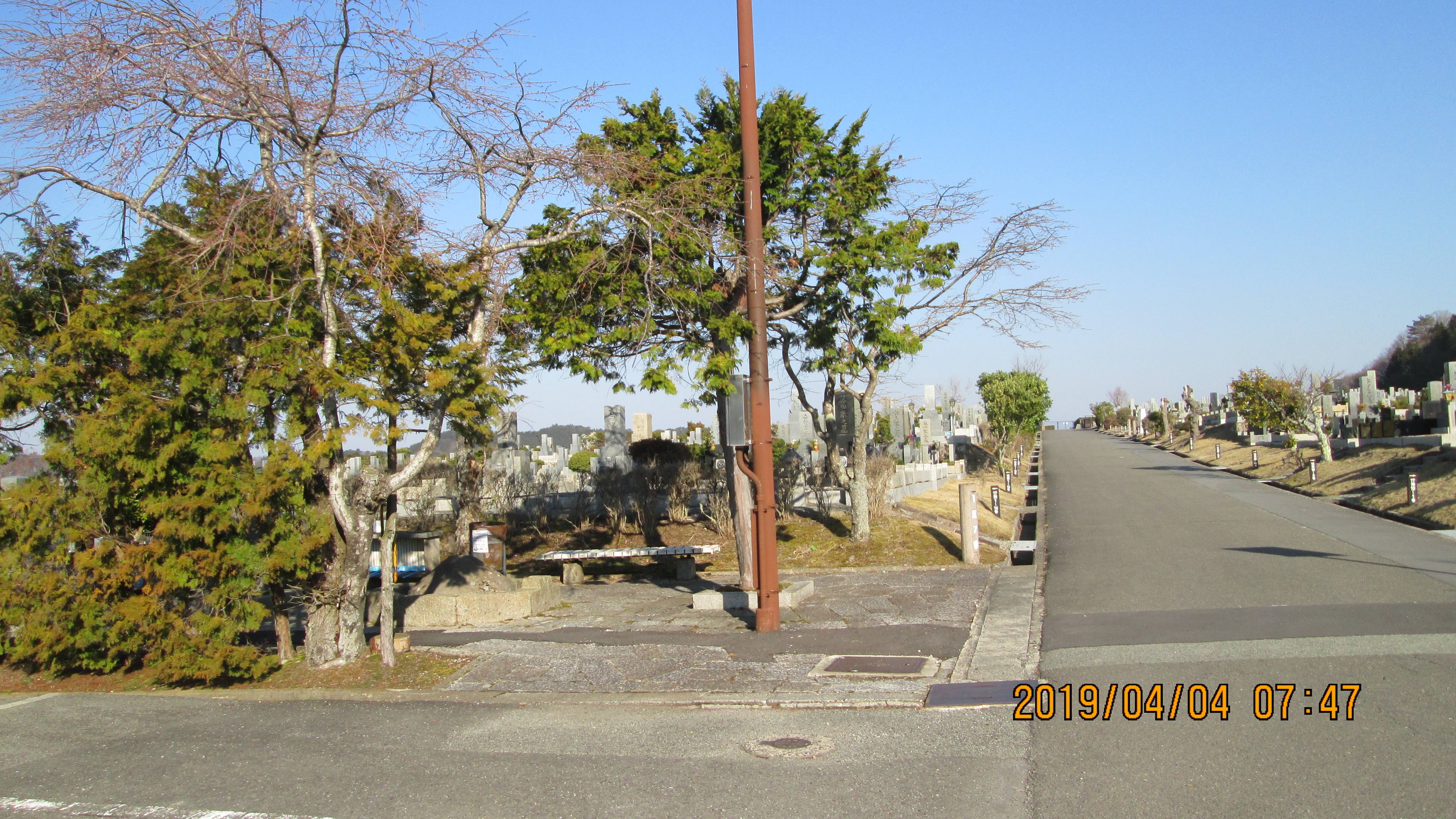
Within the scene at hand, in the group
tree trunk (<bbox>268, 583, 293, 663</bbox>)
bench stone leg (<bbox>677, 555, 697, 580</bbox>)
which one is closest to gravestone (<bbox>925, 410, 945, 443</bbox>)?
bench stone leg (<bbox>677, 555, 697, 580</bbox>)

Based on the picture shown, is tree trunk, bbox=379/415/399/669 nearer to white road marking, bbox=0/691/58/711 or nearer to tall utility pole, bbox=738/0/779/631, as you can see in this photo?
white road marking, bbox=0/691/58/711

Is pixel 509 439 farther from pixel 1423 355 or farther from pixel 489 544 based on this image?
pixel 1423 355

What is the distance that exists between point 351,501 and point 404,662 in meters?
1.58

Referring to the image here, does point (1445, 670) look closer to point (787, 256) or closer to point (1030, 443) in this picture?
point (787, 256)

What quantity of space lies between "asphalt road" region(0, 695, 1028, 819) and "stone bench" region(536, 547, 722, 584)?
21.7 ft

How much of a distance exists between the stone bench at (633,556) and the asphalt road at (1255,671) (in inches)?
203

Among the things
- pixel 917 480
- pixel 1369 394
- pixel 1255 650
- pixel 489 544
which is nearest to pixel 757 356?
pixel 1255 650

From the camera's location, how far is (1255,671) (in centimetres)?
731

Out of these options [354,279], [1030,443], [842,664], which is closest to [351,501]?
[354,279]

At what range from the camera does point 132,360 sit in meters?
8.30

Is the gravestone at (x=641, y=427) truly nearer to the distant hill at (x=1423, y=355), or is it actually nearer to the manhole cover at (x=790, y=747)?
the manhole cover at (x=790, y=747)

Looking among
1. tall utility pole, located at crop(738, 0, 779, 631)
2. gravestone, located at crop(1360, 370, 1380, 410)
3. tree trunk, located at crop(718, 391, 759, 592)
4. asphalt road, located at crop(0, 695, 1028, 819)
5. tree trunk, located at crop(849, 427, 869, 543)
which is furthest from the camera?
gravestone, located at crop(1360, 370, 1380, 410)

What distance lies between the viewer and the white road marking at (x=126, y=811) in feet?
17.8

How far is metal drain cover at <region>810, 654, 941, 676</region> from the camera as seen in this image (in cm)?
818
